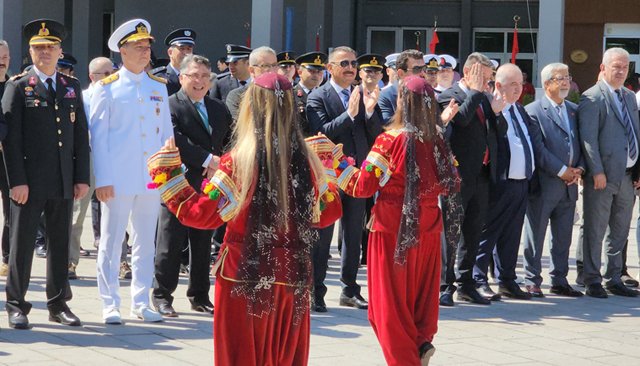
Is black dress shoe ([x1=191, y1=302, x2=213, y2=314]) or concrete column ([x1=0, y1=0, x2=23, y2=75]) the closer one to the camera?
black dress shoe ([x1=191, y1=302, x2=213, y2=314])

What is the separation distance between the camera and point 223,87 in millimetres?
12156

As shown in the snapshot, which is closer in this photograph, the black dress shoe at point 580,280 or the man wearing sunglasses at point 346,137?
the man wearing sunglasses at point 346,137

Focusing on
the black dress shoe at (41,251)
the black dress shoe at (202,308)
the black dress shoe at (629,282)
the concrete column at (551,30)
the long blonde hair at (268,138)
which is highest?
the concrete column at (551,30)

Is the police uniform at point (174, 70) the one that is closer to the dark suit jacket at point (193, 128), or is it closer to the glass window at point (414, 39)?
the dark suit jacket at point (193, 128)

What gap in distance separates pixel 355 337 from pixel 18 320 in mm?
2439

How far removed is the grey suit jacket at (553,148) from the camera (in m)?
10.7

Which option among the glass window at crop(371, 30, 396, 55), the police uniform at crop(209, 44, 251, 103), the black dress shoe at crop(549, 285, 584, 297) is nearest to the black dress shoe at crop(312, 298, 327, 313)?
the black dress shoe at crop(549, 285, 584, 297)

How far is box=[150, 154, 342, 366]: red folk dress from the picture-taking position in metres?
5.48

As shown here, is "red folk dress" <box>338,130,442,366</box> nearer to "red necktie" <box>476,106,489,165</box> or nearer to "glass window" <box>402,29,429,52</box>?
"red necktie" <box>476,106,489,165</box>

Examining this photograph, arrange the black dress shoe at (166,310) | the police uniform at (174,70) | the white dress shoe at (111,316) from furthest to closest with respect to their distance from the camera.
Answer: the police uniform at (174,70), the black dress shoe at (166,310), the white dress shoe at (111,316)

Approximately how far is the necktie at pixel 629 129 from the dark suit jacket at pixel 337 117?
8.79ft

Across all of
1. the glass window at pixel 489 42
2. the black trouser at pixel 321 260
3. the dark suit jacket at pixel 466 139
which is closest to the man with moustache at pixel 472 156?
the dark suit jacket at pixel 466 139

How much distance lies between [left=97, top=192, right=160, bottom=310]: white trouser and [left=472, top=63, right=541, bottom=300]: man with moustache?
3243 mm

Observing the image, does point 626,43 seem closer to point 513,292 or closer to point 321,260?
point 513,292
